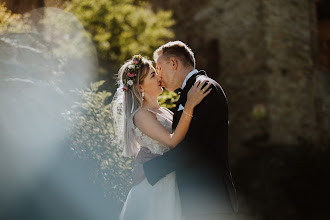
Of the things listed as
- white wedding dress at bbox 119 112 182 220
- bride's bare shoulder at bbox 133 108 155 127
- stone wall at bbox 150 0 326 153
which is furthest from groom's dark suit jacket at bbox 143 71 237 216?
stone wall at bbox 150 0 326 153

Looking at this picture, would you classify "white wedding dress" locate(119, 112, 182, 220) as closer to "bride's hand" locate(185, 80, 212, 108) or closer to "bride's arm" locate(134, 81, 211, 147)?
"bride's arm" locate(134, 81, 211, 147)

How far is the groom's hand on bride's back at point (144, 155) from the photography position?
11.7 ft

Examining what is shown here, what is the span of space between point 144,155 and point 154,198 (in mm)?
379

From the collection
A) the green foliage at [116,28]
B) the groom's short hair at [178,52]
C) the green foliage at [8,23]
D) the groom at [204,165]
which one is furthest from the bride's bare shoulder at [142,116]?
the green foliage at [116,28]

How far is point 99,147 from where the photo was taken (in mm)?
4867

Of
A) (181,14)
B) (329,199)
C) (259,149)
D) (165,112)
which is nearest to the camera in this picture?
(165,112)

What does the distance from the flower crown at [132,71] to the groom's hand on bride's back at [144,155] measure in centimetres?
55

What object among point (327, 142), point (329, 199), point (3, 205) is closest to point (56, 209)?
point (3, 205)

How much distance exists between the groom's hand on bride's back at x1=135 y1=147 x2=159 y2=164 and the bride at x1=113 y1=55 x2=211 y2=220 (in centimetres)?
4

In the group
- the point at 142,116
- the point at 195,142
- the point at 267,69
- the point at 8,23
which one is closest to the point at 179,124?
the point at 195,142

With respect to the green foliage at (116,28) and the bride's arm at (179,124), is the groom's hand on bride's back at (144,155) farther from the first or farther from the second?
the green foliage at (116,28)

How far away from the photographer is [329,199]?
9500 millimetres

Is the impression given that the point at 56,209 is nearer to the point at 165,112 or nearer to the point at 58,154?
the point at 58,154

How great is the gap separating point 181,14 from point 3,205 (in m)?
9.94
